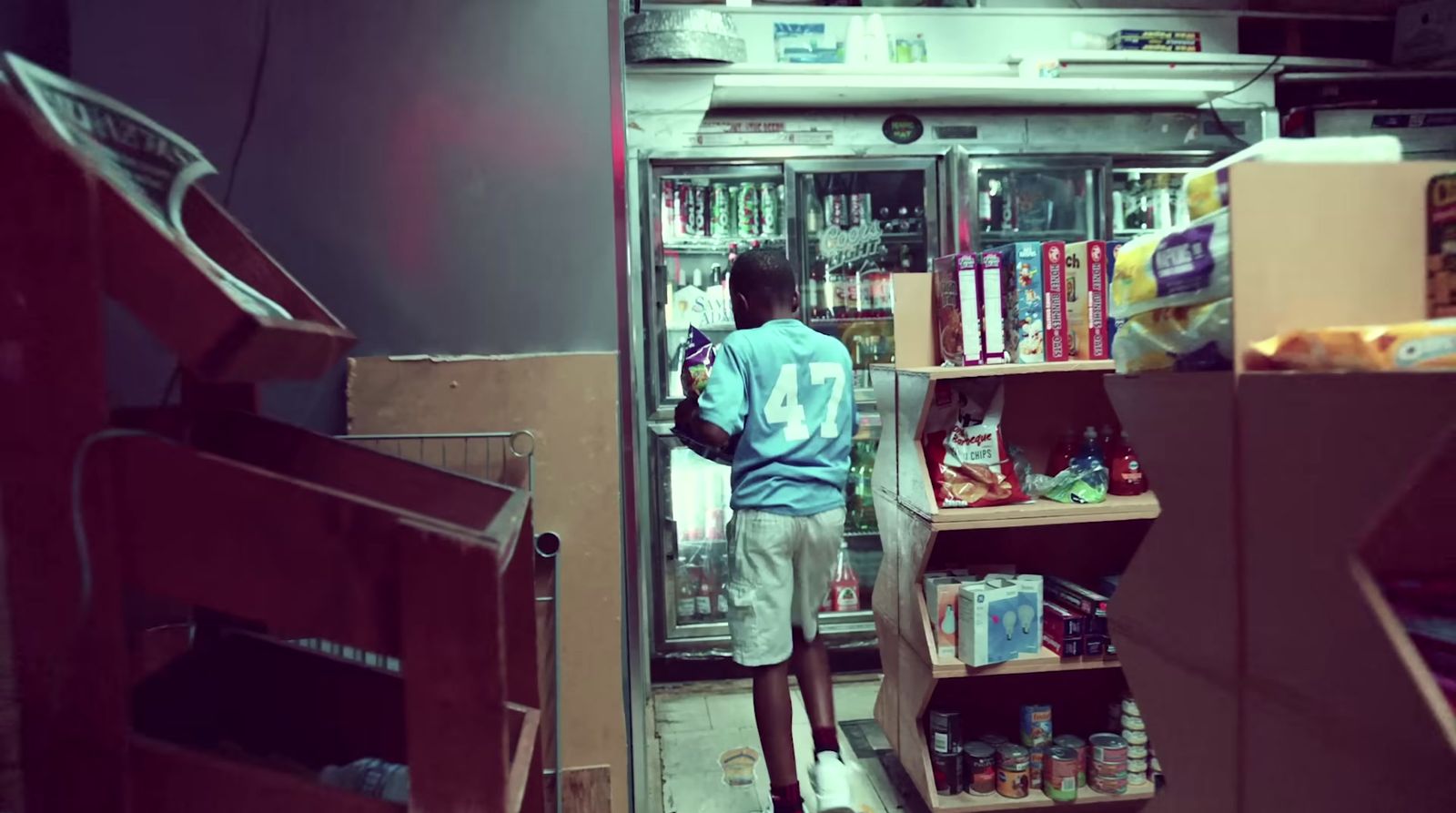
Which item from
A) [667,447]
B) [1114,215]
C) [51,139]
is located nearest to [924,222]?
[1114,215]

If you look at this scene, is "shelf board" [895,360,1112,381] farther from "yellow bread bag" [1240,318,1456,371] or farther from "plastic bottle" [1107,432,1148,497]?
"yellow bread bag" [1240,318,1456,371]

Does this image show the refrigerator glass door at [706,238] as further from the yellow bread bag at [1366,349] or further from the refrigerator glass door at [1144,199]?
the yellow bread bag at [1366,349]

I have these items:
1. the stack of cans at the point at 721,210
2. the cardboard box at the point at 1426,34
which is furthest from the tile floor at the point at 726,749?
the cardboard box at the point at 1426,34

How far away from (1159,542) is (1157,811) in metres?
0.43

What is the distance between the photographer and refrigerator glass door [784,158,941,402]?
4035 millimetres

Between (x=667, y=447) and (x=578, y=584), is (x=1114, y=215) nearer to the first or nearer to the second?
(x=667, y=447)

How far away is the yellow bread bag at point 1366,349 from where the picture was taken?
95 centimetres

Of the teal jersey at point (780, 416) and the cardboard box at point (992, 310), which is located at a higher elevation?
the cardboard box at point (992, 310)

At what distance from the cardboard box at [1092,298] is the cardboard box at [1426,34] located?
323cm

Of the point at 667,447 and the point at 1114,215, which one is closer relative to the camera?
the point at 667,447

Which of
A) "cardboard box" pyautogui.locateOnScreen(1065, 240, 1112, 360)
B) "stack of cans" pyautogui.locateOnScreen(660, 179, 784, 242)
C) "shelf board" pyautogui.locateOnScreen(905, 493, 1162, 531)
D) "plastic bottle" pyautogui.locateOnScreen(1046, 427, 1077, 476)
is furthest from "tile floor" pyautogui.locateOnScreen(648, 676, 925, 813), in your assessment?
"stack of cans" pyautogui.locateOnScreen(660, 179, 784, 242)

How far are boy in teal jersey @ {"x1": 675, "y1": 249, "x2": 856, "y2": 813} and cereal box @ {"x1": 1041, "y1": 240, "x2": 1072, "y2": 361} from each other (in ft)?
2.02

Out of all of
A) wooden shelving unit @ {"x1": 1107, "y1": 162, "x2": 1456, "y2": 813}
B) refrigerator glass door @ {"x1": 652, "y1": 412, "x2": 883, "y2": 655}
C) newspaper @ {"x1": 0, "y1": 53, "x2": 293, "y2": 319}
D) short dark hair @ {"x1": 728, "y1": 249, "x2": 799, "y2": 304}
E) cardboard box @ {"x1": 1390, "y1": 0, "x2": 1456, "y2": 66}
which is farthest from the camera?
cardboard box @ {"x1": 1390, "y1": 0, "x2": 1456, "y2": 66}

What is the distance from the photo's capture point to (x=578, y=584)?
2.17 metres
